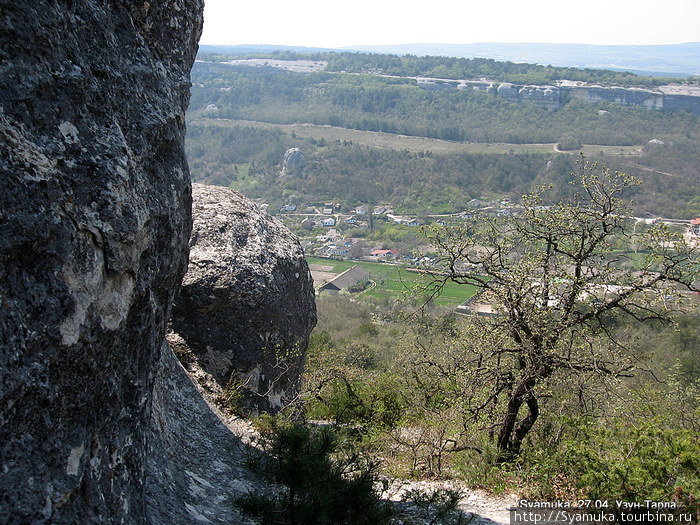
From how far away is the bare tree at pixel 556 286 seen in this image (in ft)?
27.1

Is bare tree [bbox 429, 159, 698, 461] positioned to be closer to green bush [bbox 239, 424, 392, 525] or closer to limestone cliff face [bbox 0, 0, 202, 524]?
green bush [bbox 239, 424, 392, 525]

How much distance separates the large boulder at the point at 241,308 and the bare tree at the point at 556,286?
246cm

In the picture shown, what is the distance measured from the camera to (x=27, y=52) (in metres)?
3.41

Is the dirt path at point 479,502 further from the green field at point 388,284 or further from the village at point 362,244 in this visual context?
the village at point 362,244

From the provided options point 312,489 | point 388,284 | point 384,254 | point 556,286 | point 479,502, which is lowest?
point 388,284

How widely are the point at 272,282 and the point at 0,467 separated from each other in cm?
675

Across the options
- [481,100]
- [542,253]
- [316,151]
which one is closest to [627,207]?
[542,253]

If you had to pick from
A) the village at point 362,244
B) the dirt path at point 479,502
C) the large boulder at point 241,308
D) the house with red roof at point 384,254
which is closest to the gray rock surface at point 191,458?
the large boulder at point 241,308

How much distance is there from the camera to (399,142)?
3693 inches

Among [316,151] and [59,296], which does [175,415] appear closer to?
[59,296]

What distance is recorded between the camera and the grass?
83.8 metres

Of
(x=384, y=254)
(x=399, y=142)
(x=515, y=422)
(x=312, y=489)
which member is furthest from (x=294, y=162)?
(x=312, y=489)

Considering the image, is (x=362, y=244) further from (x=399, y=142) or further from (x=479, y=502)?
(x=479, y=502)

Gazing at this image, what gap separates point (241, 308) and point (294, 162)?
249 feet
